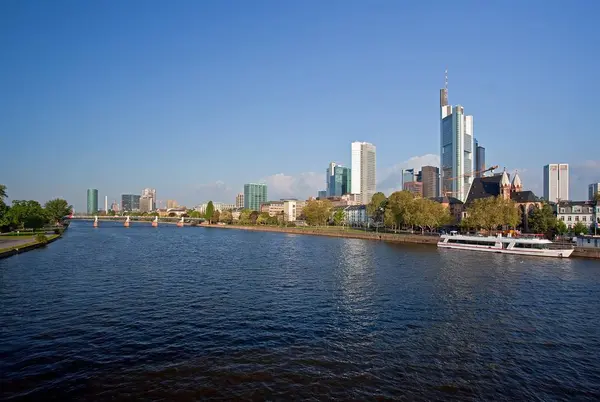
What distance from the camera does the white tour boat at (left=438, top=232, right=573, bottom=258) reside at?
66.0m

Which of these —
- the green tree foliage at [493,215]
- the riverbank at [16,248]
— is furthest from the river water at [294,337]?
the green tree foliage at [493,215]

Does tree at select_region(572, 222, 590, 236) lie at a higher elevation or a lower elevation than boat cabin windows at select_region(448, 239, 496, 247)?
higher

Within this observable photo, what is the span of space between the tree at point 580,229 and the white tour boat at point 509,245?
2559cm

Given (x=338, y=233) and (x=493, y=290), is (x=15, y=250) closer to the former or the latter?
(x=493, y=290)

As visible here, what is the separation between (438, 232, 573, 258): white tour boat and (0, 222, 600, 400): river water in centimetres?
2747

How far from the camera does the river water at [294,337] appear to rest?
15.9 m

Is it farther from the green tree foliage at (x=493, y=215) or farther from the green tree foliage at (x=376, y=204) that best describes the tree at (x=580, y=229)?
the green tree foliage at (x=376, y=204)

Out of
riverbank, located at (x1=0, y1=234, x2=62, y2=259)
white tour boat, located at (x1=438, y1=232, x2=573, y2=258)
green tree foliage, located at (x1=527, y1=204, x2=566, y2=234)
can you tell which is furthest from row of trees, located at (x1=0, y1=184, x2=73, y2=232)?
green tree foliage, located at (x1=527, y1=204, x2=566, y2=234)

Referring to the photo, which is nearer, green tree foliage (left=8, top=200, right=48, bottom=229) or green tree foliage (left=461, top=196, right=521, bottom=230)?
green tree foliage (left=461, top=196, right=521, bottom=230)

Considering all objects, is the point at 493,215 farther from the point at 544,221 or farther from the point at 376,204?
the point at 376,204

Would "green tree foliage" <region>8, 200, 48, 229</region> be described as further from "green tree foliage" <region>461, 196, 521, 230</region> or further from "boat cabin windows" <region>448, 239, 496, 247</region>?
"green tree foliage" <region>461, 196, 521, 230</region>

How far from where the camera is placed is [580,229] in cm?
8888

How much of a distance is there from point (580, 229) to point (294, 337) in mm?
95904

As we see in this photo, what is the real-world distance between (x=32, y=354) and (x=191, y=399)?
10205mm
